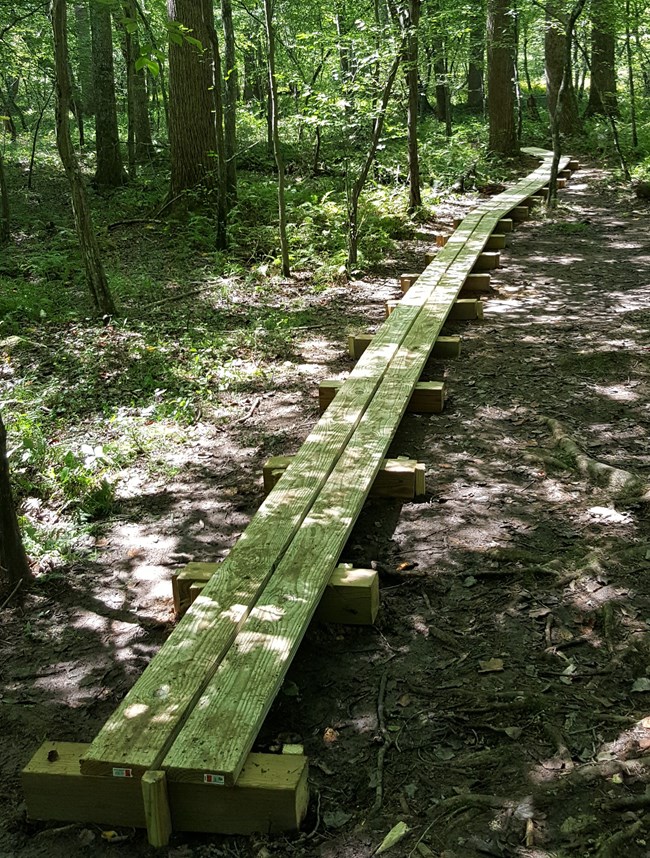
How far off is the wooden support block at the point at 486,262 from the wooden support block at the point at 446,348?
323 centimetres

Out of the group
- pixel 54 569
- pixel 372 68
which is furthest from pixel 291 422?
pixel 372 68

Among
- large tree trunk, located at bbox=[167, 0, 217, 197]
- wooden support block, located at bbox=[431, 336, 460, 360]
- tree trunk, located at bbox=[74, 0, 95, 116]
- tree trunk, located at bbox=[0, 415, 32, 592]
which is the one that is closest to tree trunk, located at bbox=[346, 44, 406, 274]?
large tree trunk, located at bbox=[167, 0, 217, 197]

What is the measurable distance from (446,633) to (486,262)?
283 inches

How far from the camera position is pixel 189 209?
12734mm

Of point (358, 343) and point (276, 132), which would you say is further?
point (276, 132)

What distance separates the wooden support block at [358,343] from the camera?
687cm

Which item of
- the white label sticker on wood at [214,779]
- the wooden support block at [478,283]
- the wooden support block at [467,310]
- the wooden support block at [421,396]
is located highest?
the wooden support block at [478,283]

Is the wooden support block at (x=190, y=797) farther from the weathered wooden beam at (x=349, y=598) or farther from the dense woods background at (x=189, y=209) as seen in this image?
the dense woods background at (x=189, y=209)

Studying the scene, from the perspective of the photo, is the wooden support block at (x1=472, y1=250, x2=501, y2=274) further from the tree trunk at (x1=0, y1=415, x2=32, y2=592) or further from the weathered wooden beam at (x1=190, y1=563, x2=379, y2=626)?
the tree trunk at (x1=0, y1=415, x2=32, y2=592)

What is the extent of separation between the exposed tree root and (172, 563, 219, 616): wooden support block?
90.0 inches

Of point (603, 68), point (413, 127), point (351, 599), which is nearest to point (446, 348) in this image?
point (351, 599)

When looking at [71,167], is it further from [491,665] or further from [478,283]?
[491,665]

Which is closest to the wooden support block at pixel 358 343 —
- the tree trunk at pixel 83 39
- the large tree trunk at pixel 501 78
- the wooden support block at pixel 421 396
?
the wooden support block at pixel 421 396

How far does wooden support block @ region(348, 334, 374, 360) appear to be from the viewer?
687cm
